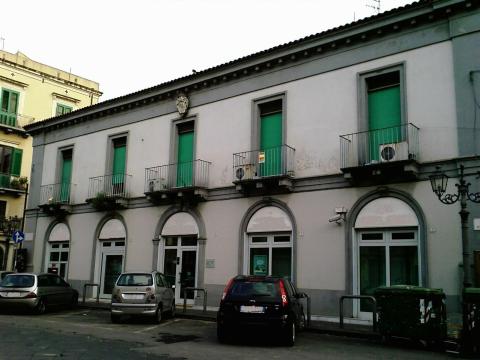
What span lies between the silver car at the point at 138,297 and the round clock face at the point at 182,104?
7.73 meters

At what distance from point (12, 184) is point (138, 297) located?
70.4 ft

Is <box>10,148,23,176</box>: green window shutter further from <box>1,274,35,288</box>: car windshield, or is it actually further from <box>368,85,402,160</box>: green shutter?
<box>368,85,402,160</box>: green shutter

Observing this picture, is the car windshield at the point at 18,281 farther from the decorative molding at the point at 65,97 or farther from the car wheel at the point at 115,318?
the decorative molding at the point at 65,97

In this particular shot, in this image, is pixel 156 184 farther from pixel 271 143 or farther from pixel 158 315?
pixel 158 315

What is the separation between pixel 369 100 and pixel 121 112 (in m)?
12.0

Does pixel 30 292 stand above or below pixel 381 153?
below

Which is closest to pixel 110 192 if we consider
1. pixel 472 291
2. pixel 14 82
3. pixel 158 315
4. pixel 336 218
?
pixel 158 315

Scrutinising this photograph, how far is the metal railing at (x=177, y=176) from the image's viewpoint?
62.0ft

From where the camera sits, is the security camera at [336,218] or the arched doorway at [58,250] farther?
the arched doorway at [58,250]

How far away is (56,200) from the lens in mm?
24312

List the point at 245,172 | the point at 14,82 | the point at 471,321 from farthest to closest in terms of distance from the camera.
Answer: the point at 14,82, the point at 245,172, the point at 471,321

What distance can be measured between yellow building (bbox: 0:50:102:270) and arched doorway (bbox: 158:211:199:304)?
15299 millimetres

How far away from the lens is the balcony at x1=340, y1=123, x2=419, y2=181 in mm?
13859

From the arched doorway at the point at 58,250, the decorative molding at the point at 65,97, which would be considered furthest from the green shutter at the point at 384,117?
the decorative molding at the point at 65,97
